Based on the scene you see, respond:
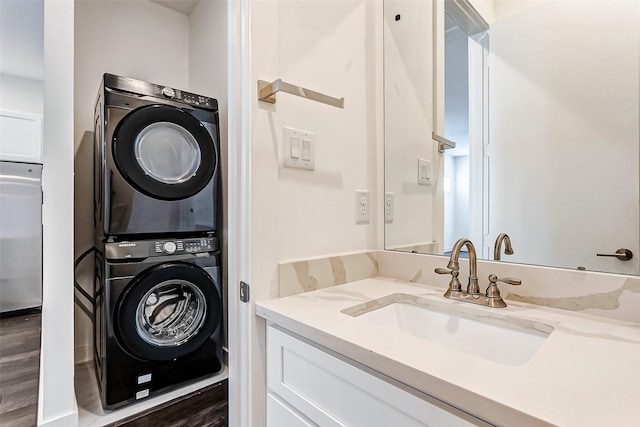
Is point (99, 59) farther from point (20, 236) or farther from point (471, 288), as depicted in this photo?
point (471, 288)

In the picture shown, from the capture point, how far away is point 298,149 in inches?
39.3

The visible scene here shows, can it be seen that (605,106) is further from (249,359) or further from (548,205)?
(249,359)

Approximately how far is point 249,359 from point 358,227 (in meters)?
0.61

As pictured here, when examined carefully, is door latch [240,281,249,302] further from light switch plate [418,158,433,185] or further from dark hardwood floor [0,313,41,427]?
dark hardwood floor [0,313,41,427]

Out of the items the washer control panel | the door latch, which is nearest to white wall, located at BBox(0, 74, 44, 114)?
the washer control panel

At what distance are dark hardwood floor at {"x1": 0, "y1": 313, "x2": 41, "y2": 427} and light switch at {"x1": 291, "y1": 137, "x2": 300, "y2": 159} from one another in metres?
1.37

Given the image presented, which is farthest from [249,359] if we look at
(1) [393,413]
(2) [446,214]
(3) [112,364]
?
(3) [112,364]

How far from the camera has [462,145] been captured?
116 cm

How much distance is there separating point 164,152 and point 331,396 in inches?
60.4

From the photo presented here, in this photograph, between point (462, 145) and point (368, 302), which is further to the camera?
point (462, 145)

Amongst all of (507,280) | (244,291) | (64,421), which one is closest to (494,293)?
(507,280)

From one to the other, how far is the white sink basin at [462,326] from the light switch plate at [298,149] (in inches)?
19.1

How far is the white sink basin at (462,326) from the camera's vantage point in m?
0.73

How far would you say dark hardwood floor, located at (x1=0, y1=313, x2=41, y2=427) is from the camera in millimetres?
1375
